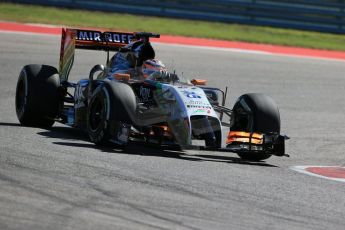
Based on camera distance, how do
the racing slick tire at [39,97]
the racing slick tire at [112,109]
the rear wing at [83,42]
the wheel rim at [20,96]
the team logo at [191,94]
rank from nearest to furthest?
→ the racing slick tire at [112,109] → the team logo at [191,94] → the racing slick tire at [39,97] → the wheel rim at [20,96] → the rear wing at [83,42]

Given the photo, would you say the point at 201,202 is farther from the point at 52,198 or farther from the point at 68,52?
the point at 68,52

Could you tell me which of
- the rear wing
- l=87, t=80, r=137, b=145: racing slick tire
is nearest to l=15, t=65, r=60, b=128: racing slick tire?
the rear wing

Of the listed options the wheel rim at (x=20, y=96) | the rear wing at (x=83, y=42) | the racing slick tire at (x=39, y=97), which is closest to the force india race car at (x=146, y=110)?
the racing slick tire at (x=39, y=97)

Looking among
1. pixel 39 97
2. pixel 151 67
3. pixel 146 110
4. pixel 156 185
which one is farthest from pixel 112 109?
pixel 156 185

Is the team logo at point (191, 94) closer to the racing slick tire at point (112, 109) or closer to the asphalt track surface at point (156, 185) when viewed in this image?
the racing slick tire at point (112, 109)

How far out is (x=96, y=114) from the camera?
11023mm

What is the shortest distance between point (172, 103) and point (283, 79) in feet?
34.2

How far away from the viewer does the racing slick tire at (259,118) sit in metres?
10.9

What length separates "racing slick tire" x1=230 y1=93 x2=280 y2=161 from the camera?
10.9 metres

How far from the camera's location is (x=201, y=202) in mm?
7945

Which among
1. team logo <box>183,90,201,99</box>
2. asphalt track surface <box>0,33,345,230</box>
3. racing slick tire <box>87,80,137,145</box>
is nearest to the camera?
asphalt track surface <box>0,33,345,230</box>

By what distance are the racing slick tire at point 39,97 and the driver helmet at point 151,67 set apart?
1283 millimetres

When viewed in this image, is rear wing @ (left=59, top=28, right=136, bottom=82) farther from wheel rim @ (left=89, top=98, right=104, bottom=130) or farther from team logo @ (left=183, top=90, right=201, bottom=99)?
team logo @ (left=183, top=90, right=201, bottom=99)

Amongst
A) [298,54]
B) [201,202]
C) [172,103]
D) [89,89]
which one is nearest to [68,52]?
[89,89]
